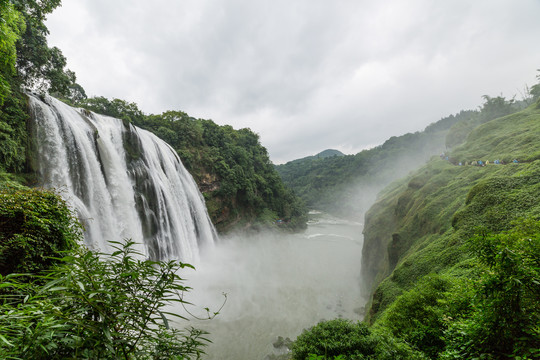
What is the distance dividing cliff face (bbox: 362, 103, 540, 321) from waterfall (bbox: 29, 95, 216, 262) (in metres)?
11.1

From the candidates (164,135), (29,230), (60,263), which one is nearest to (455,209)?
(60,263)

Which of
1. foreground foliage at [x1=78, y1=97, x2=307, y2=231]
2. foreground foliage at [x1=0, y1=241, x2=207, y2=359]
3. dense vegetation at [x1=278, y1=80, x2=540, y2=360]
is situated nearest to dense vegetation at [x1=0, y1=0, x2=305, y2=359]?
foreground foliage at [x1=0, y1=241, x2=207, y2=359]

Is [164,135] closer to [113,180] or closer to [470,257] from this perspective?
[113,180]

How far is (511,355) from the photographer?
105 inches

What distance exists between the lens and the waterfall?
10320mm

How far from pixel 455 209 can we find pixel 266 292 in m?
12.5

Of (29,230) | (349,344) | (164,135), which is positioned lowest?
(349,344)

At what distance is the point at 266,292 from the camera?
16344 millimetres

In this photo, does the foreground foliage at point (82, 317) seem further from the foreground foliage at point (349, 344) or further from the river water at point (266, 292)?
the river water at point (266, 292)

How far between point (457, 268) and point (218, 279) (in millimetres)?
14828

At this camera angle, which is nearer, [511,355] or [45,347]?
[45,347]

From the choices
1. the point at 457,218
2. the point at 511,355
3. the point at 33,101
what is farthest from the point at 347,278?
the point at 33,101

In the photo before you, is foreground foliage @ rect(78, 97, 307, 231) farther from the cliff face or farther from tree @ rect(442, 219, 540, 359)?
tree @ rect(442, 219, 540, 359)

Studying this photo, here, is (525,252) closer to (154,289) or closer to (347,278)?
(154,289)
